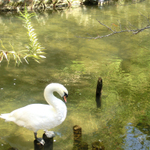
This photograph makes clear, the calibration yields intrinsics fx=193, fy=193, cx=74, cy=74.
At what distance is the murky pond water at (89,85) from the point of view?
3.80m

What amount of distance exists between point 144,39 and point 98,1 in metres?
11.7

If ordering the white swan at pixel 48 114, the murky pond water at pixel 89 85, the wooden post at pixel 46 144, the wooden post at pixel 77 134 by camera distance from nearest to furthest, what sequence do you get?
1. the white swan at pixel 48 114
2. the wooden post at pixel 46 144
3. the wooden post at pixel 77 134
4. the murky pond water at pixel 89 85

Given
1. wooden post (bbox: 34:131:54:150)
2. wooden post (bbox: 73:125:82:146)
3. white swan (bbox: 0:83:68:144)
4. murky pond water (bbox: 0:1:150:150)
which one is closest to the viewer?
white swan (bbox: 0:83:68:144)

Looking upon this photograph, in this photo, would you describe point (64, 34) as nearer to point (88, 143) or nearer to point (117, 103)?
point (117, 103)

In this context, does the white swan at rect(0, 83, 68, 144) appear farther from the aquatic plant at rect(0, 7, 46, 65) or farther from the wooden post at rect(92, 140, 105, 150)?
the aquatic plant at rect(0, 7, 46, 65)

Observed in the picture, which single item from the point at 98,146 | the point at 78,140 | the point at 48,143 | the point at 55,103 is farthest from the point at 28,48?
the point at 98,146

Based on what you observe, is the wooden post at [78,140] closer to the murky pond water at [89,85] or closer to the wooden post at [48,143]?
the murky pond water at [89,85]

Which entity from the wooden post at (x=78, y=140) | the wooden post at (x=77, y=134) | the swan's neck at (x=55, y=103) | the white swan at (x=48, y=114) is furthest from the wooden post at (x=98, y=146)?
the swan's neck at (x=55, y=103)

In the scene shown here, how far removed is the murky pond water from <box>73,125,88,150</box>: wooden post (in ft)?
0.38

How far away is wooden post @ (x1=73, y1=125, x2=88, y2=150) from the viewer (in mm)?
3521

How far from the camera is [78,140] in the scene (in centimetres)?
367

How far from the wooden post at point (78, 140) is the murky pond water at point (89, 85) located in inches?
4.6

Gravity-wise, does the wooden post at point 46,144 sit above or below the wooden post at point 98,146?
below

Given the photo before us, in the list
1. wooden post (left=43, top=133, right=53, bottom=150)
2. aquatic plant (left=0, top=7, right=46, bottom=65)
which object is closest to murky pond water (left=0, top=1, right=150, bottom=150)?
wooden post (left=43, top=133, right=53, bottom=150)
